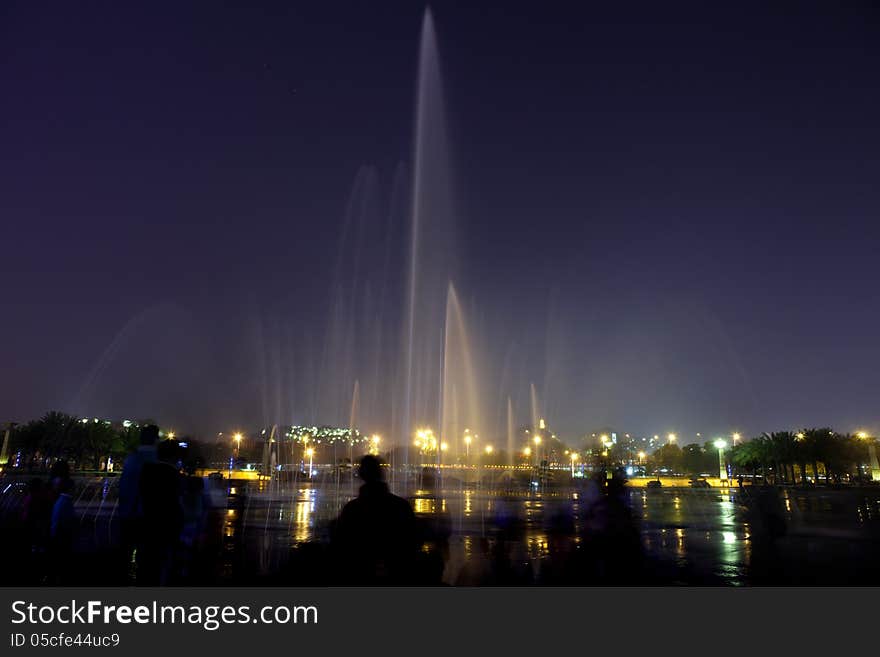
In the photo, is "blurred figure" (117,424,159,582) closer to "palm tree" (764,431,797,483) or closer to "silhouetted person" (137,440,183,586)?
"silhouetted person" (137,440,183,586)

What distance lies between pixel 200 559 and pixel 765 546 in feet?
39.9

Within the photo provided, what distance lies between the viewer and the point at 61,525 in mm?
8117

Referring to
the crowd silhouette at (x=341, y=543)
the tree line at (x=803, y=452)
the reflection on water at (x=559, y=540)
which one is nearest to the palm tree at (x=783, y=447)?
the tree line at (x=803, y=452)

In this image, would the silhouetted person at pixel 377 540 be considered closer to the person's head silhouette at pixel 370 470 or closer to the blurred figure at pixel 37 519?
the person's head silhouette at pixel 370 470

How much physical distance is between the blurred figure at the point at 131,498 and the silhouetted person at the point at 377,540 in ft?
7.80

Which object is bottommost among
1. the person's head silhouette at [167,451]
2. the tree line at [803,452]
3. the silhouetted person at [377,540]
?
the silhouetted person at [377,540]

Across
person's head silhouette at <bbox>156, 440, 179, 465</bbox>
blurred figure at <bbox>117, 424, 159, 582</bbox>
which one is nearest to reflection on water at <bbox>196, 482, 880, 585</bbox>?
person's head silhouette at <bbox>156, 440, 179, 465</bbox>

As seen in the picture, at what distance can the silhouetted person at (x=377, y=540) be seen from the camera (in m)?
4.41

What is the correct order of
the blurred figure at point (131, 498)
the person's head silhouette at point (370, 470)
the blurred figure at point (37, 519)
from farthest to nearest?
the blurred figure at point (37, 519) < the blurred figure at point (131, 498) < the person's head silhouette at point (370, 470)

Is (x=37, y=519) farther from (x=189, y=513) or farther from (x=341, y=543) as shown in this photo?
(x=341, y=543)

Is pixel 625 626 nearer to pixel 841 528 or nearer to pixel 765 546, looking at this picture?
pixel 765 546

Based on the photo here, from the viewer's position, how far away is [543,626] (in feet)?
17.6

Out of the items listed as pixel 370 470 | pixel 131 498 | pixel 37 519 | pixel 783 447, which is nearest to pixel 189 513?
pixel 131 498

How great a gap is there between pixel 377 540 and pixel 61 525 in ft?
20.3
